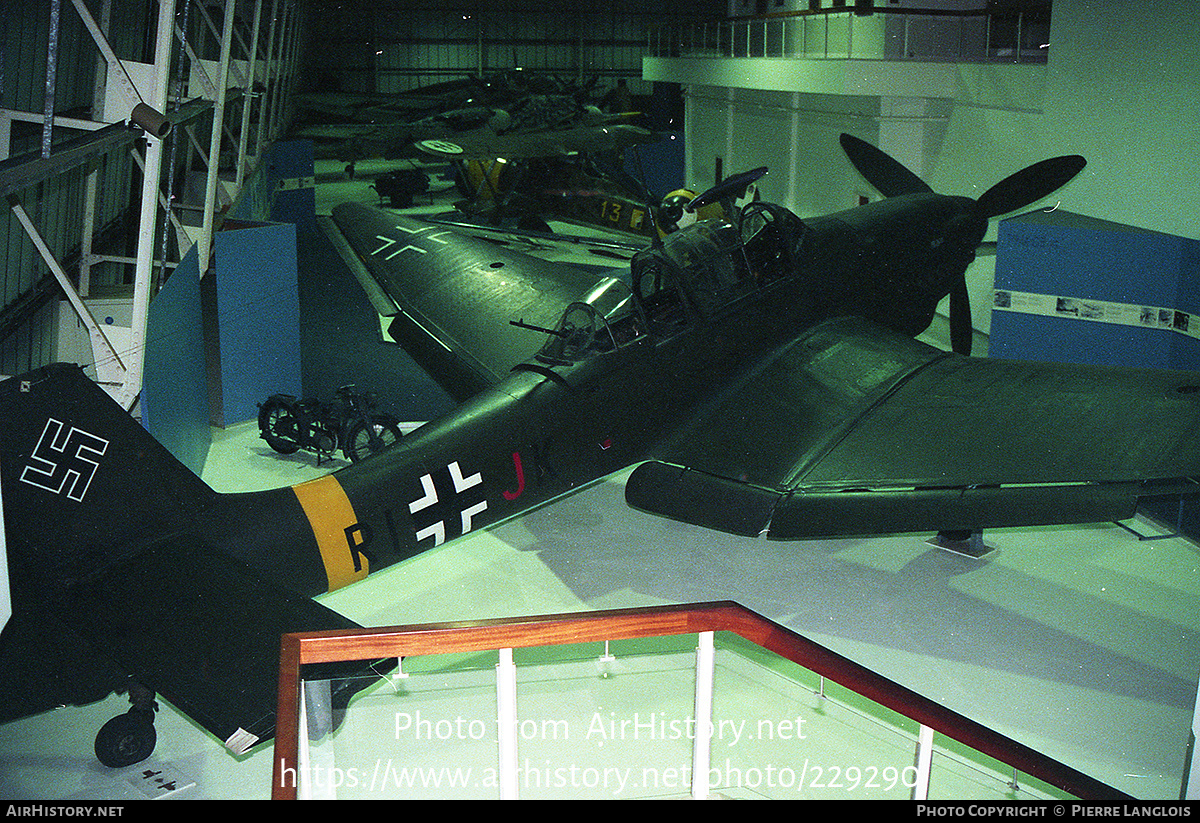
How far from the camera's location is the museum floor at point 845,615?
5.06 meters

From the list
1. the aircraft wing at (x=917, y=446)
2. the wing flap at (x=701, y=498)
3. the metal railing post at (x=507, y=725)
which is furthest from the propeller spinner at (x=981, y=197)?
the metal railing post at (x=507, y=725)

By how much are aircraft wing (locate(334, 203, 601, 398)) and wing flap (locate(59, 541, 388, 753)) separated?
3.86 meters

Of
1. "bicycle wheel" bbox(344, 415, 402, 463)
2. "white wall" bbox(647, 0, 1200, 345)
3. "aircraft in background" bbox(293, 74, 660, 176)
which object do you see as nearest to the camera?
"bicycle wheel" bbox(344, 415, 402, 463)

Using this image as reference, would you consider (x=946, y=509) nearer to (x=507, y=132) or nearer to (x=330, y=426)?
(x=330, y=426)

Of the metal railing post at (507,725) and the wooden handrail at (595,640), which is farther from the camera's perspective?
the metal railing post at (507,725)

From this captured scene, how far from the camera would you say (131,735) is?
201 inches

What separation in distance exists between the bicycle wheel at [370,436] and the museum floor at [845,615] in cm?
61

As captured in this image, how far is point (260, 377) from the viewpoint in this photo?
10273 millimetres

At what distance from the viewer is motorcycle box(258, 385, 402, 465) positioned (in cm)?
862

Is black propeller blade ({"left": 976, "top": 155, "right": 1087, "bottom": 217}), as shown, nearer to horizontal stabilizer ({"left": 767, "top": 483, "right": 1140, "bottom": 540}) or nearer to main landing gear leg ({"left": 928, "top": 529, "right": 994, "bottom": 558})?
main landing gear leg ({"left": 928, "top": 529, "right": 994, "bottom": 558})

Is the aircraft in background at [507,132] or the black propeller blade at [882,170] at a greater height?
the aircraft in background at [507,132]

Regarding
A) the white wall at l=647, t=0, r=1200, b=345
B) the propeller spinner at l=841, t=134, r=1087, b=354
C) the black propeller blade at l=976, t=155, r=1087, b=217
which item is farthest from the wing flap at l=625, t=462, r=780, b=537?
the white wall at l=647, t=0, r=1200, b=345

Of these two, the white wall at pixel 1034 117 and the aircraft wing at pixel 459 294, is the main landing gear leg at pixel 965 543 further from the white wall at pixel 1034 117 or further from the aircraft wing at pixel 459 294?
the white wall at pixel 1034 117

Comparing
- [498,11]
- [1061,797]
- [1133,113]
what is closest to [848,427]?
[1061,797]
